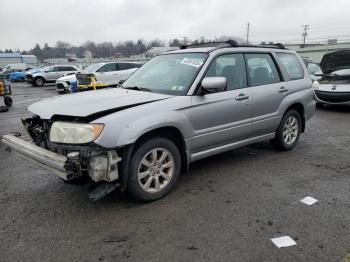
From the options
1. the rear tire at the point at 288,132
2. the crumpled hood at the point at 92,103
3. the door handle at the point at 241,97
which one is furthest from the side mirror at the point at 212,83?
the rear tire at the point at 288,132

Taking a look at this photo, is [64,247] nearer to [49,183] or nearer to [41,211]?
[41,211]

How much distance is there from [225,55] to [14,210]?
338 cm

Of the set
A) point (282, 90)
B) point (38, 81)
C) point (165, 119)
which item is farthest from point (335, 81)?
point (38, 81)

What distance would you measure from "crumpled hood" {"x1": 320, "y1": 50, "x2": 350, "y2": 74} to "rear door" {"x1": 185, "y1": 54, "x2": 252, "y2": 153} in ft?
26.6

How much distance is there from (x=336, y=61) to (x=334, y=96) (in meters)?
2.27

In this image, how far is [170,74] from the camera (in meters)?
4.49

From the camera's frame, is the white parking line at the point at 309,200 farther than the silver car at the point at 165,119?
Yes

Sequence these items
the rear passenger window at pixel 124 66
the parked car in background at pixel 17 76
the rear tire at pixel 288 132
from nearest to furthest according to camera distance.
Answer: the rear tire at pixel 288 132
the rear passenger window at pixel 124 66
the parked car in background at pixel 17 76

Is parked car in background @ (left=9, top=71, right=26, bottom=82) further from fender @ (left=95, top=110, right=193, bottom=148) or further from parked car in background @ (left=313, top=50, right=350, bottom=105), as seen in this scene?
fender @ (left=95, top=110, right=193, bottom=148)

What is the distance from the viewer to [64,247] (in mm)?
2926

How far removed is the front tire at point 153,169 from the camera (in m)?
3.54

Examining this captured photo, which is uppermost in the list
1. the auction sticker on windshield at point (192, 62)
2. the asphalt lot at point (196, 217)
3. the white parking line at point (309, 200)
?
the auction sticker on windshield at point (192, 62)

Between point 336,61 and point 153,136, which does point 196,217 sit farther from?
point 336,61

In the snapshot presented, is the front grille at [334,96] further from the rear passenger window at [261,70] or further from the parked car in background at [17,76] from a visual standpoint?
the parked car in background at [17,76]
